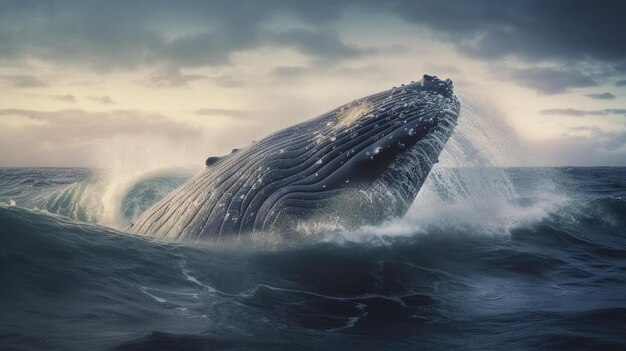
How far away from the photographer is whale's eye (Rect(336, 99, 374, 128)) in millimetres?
6957

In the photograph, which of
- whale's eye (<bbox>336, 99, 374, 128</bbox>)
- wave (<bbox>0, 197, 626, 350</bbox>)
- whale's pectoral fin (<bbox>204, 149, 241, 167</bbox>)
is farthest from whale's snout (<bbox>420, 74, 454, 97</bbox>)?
whale's pectoral fin (<bbox>204, 149, 241, 167</bbox>)

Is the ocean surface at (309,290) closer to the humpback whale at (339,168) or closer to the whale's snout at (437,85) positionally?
the humpback whale at (339,168)

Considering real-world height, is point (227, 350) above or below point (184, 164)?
below

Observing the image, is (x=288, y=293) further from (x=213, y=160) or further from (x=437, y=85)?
(x=437, y=85)

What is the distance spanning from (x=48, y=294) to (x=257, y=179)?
291cm

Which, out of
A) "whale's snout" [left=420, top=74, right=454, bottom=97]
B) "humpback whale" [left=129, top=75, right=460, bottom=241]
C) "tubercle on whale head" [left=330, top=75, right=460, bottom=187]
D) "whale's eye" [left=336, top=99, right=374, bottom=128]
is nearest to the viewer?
"tubercle on whale head" [left=330, top=75, right=460, bottom=187]

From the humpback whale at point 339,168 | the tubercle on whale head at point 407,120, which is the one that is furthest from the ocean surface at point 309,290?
the tubercle on whale head at point 407,120

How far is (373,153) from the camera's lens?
651cm

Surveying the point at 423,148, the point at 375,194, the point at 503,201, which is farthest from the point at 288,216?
the point at 503,201

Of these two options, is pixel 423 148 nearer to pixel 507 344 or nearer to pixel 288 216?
pixel 288 216

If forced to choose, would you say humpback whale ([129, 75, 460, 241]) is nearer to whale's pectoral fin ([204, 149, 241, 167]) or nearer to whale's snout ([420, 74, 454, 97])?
whale's snout ([420, 74, 454, 97])

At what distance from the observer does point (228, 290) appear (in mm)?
6008

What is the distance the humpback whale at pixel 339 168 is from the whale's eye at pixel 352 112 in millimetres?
17

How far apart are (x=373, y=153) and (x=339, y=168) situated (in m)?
0.49
